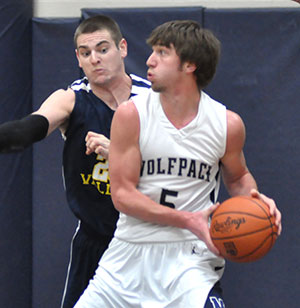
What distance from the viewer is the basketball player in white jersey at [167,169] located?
3.47m

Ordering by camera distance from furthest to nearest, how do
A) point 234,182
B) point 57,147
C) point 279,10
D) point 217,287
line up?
point 57,147 < point 279,10 < point 234,182 < point 217,287

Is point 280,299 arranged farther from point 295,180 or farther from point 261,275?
point 295,180

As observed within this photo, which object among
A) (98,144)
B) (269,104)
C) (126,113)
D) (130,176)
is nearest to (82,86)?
(98,144)

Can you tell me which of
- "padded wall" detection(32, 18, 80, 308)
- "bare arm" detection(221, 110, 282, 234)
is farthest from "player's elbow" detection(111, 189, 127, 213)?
"padded wall" detection(32, 18, 80, 308)

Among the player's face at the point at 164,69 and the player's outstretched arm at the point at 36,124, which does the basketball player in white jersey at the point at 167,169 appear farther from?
the player's outstretched arm at the point at 36,124

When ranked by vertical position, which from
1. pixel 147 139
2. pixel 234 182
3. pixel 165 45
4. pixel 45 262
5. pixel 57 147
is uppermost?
pixel 165 45

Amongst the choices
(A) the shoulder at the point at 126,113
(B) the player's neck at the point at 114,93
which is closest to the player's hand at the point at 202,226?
(A) the shoulder at the point at 126,113

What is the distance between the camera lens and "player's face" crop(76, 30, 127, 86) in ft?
14.2

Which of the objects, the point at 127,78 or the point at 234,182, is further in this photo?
the point at 127,78

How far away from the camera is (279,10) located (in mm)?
5105

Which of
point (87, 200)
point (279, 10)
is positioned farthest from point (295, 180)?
point (87, 200)

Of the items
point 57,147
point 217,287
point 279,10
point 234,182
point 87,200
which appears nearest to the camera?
point 217,287

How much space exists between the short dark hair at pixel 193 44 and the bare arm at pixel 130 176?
14.3 inches

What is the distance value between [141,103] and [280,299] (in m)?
2.40
